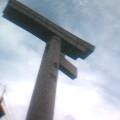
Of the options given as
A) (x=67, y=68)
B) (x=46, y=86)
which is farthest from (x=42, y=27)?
(x=46, y=86)

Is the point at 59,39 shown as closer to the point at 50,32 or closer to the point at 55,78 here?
the point at 50,32

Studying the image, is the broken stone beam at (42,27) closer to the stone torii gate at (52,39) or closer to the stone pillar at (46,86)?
the stone torii gate at (52,39)

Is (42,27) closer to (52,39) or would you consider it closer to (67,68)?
(52,39)

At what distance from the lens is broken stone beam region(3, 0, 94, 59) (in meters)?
3.78

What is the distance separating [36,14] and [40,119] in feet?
5.67

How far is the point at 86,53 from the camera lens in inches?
154

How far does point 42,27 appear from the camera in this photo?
149 inches

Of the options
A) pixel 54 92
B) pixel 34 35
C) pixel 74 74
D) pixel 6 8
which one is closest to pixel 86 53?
pixel 74 74

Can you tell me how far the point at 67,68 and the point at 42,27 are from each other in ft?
2.37

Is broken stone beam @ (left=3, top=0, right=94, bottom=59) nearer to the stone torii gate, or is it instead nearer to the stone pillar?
the stone torii gate

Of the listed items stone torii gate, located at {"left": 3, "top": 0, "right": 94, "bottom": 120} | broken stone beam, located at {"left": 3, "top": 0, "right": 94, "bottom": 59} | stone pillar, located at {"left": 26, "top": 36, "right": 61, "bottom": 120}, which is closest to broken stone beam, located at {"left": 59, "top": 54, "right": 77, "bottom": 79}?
stone torii gate, located at {"left": 3, "top": 0, "right": 94, "bottom": 120}

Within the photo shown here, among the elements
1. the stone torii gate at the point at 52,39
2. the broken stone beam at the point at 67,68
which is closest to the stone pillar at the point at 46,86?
the stone torii gate at the point at 52,39

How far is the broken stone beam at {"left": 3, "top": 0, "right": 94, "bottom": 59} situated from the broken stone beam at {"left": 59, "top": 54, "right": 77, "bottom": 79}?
10.1 inches

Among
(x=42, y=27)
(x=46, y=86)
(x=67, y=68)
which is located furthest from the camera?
(x=42, y=27)
